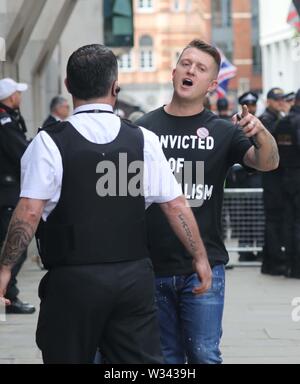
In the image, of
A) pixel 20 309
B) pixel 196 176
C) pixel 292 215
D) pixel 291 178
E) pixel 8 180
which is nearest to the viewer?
pixel 196 176

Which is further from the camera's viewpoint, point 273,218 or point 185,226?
point 273,218

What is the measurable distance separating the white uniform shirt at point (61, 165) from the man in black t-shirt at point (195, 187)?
0.56 m

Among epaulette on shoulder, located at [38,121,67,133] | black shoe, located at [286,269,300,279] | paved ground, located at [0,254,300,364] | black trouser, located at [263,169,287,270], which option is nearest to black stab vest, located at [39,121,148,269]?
epaulette on shoulder, located at [38,121,67,133]

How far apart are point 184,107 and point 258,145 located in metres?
0.47

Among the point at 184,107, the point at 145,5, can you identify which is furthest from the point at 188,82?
the point at 145,5

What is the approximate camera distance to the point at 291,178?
11383 millimetres

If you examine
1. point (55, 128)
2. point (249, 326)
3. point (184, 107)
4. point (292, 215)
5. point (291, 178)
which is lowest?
point (249, 326)

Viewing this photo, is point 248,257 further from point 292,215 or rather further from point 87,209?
point 87,209

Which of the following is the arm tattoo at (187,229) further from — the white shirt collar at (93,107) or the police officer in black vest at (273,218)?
the police officer in black vest at (273,218)

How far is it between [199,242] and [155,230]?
1.68 feet

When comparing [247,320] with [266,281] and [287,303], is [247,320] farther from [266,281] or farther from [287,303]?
[266,281]

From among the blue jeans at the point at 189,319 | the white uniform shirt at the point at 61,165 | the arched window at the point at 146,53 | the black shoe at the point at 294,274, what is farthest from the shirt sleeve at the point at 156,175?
the arched window at the point at 146,53

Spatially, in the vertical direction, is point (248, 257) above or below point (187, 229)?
below

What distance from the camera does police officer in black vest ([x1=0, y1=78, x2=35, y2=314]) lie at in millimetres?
9211
